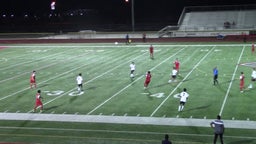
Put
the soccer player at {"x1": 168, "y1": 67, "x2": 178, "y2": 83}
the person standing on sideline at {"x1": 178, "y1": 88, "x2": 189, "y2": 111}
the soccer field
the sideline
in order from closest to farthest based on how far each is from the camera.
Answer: the soccer field → the sideline → the person standing on sideline at {"x1": 178, "y1": 88, "x2": 189, "y2": 111} → the soccer player at {"x1": 168, "y1": 67, "x2": 178, "y2": 83}

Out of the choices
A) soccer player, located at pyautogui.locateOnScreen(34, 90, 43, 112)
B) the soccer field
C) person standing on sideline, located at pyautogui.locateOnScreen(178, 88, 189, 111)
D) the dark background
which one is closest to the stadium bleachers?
the dark background

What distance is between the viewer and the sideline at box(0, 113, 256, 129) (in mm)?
16391

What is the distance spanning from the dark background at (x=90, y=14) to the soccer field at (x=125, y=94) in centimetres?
3013

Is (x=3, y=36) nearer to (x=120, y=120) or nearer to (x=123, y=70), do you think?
(x=123, y=70)

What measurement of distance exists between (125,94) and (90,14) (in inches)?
2132

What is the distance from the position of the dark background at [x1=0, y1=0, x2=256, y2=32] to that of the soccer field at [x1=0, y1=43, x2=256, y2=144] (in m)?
30.1

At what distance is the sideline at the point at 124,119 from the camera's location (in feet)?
53.8

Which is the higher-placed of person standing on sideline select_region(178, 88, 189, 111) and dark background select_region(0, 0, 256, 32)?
dark background select_region(0, 0, 256, 32)

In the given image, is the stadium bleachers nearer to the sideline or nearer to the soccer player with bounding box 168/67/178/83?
the soccer player with bounding box 168/67/178/83

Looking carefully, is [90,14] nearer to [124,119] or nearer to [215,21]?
[215,21]

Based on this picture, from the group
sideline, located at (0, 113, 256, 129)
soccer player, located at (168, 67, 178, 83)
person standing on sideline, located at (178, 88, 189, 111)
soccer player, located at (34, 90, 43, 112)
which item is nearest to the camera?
sideline, located at (0, 113, 256, 129)

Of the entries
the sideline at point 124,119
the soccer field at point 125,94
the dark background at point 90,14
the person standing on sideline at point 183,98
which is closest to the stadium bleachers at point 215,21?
the dark background at point 90,14

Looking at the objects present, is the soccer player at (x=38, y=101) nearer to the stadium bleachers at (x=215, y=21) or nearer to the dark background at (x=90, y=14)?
the stadium bleachers at (x=215, y=21)

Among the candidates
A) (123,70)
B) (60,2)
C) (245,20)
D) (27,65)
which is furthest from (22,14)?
(123,70)
